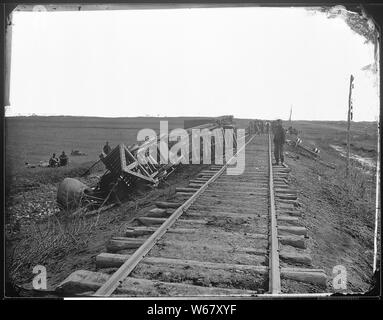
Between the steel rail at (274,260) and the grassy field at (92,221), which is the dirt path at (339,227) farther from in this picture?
the steel rail at (274,260)

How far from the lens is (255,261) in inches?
151

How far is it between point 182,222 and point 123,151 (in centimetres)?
292

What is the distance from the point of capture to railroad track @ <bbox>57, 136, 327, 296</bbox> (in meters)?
3.37

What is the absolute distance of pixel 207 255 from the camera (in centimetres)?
397

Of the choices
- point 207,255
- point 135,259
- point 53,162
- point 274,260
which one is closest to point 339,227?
point 274,260

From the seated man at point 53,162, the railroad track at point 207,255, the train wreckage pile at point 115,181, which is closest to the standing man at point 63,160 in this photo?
the seated man at point 53,162

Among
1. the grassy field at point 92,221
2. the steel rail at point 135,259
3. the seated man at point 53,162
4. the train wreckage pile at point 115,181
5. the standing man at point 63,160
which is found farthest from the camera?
the standing man at point 63,160

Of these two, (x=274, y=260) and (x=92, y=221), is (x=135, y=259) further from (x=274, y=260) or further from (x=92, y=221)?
(x=92, y=221)

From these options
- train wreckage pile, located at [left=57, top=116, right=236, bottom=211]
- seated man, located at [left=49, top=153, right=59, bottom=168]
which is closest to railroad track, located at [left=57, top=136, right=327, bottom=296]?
train wreckage pile, located at [left=57, top=116, right=236, bottom=211]

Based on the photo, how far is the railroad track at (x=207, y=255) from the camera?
337cm
